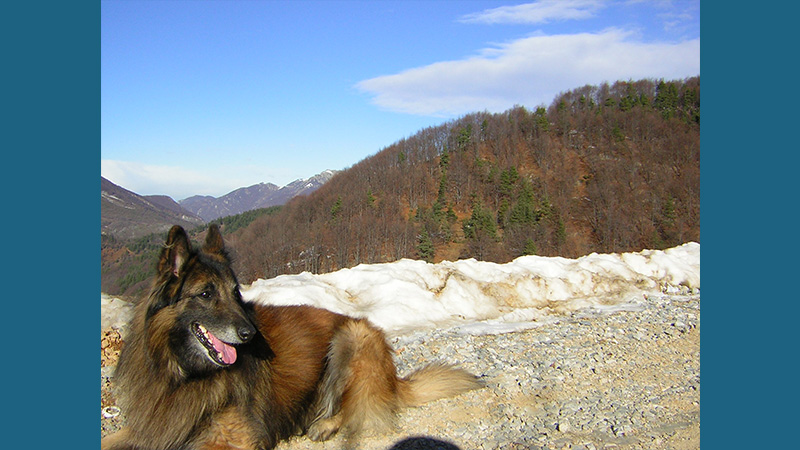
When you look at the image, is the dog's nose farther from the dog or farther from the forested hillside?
the forested hillside

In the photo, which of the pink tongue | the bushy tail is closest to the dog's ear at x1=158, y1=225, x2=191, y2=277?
the pink tongue

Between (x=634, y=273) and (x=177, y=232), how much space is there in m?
16.2

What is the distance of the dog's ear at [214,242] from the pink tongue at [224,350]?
788 millimetres

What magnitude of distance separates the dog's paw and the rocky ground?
7 cm

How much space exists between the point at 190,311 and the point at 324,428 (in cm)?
211

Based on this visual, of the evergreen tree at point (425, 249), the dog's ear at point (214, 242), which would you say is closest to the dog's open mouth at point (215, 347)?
the dog's ear at point (214, 242)

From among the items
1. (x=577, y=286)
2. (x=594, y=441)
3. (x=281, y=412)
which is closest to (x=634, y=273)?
(x=577, y=286)

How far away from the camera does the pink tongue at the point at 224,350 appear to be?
4238 millimetres

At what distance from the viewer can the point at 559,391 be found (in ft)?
22.0

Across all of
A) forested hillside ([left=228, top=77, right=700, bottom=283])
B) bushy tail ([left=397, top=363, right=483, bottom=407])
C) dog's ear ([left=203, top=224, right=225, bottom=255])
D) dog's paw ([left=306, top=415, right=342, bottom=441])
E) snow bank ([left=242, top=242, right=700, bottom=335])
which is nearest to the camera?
dog's ear ([left=203, top=224, right=225, bottom=255])

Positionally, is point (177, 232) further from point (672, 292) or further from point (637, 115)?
point (637, 115)

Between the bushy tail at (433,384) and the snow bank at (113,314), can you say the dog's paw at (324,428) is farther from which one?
the snow bank at (113,314)

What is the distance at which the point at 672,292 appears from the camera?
15312 millimetres

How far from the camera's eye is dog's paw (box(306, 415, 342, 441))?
5289 mm
